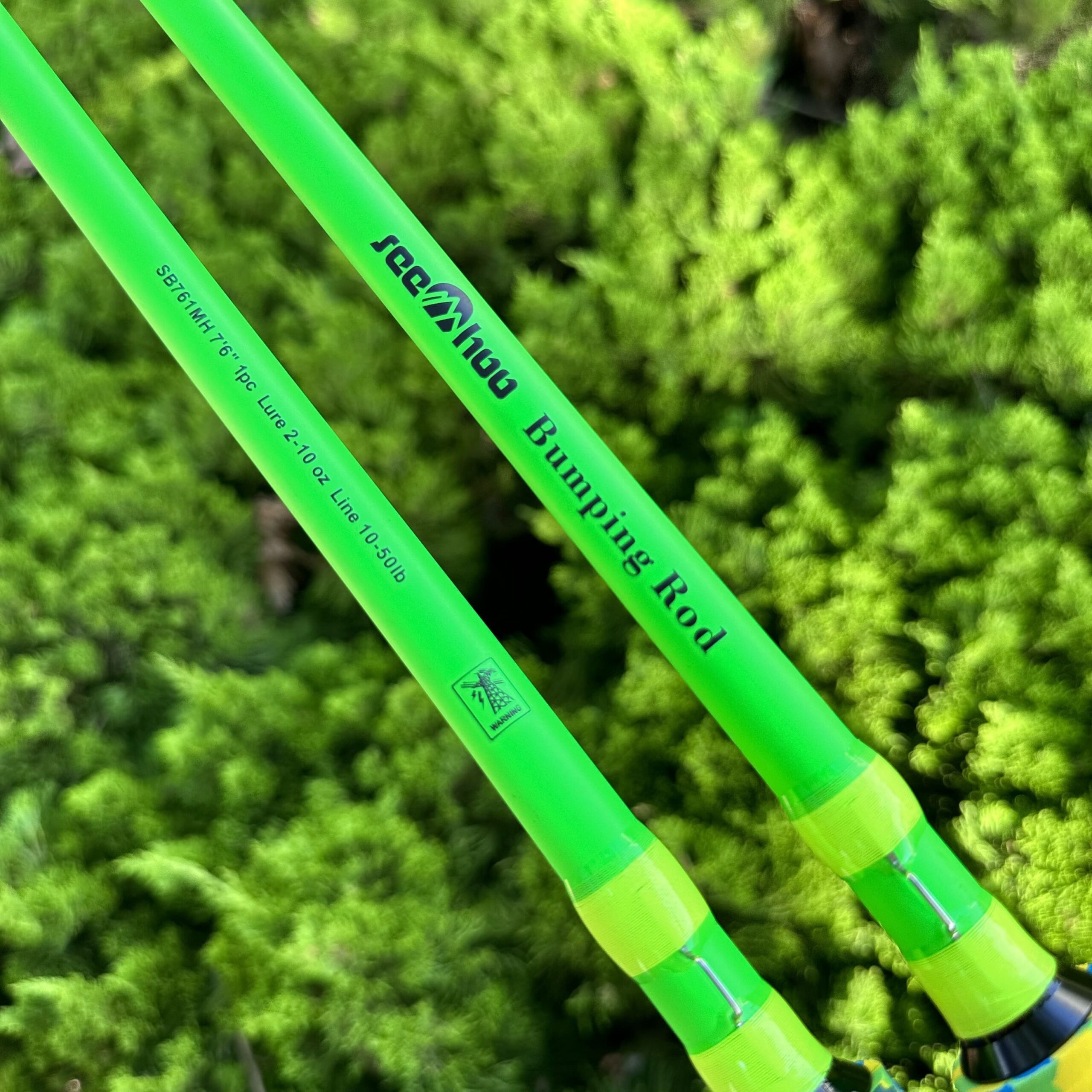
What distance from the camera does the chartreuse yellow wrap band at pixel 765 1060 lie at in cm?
42

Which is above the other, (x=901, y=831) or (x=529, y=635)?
(x=529, y=635)

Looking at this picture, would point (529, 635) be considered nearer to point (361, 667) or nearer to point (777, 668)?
point (361, 667)

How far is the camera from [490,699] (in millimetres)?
457

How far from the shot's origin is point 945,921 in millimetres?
427

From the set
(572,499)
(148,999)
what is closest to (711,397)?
(572,499)

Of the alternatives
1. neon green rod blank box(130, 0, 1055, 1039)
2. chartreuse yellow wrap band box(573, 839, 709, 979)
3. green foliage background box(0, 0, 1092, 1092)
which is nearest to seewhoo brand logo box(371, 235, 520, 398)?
neon green rod blank box(130, 0, 1055, 1039)

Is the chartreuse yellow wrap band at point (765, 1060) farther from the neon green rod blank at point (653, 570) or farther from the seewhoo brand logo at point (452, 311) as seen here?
the seewhoo brand logo at point (452, 311)

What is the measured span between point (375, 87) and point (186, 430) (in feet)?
1.04

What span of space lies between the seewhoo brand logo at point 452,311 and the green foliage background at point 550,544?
0.14 meters

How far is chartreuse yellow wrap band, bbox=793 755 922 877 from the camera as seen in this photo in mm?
433

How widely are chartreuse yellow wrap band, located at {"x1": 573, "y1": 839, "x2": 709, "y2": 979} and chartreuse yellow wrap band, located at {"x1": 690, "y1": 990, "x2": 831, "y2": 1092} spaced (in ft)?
0.17

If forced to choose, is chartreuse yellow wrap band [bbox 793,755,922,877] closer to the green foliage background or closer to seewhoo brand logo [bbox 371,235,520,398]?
the green foliage background

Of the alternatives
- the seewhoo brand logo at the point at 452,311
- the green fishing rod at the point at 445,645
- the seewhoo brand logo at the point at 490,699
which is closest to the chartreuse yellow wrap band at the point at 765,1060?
the green fishing rod at the point at 445,645

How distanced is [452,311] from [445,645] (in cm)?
19
